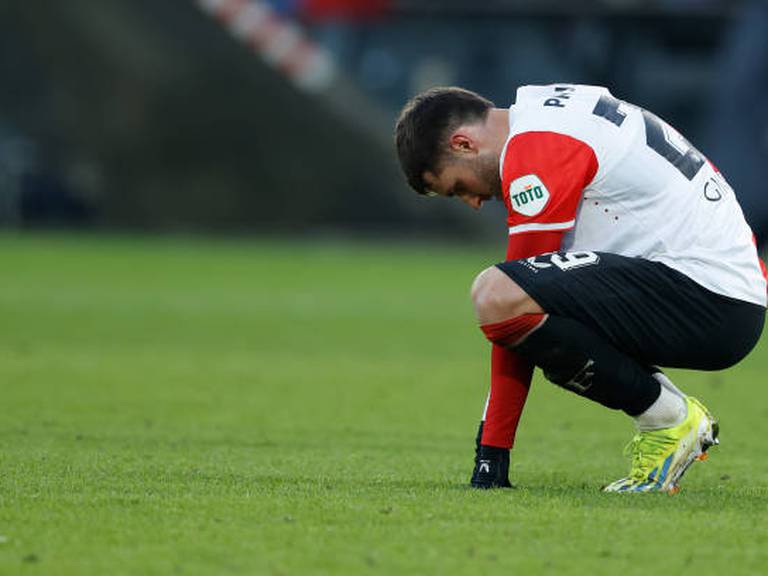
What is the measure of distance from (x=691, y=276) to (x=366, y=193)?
21715 millimetres

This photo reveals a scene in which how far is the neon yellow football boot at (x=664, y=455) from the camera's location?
562 centimetres

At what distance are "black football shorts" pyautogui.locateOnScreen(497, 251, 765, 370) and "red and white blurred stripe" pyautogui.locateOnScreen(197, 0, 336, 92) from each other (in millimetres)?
20918

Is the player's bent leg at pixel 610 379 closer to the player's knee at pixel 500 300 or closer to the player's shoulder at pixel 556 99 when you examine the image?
the player's knee at pixel 500 300

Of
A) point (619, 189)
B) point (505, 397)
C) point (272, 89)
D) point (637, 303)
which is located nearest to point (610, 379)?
point (637, 303)

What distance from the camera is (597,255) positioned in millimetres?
5520

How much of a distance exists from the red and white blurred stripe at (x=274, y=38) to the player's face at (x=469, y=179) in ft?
68.2

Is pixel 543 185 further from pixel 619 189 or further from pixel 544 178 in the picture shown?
pixel 619 189

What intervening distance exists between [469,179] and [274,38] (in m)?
21.0

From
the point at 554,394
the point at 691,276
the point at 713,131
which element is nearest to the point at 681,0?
the point at 713,131

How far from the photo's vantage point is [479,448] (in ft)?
18.8

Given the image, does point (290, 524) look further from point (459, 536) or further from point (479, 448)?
point (479, 448)

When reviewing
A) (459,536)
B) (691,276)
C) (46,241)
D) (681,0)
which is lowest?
(46,241)

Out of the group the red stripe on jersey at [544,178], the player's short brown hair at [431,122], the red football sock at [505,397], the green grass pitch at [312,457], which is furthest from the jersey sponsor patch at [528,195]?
the green grass pitch at [312,457]

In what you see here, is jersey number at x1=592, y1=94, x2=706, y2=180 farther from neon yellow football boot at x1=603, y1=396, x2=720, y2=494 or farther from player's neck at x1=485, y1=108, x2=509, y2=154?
neon yellow football boot at x1=603, y1=396, x2=720, y2=494
